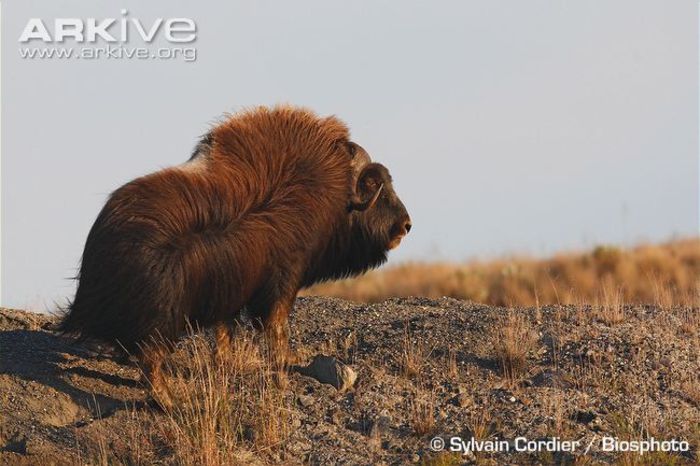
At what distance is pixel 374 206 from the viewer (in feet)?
38.4

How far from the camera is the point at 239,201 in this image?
10.2 m

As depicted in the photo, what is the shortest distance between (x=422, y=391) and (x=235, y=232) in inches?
82.7

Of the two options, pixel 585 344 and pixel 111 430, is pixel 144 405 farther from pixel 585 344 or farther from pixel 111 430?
pixel 585 344

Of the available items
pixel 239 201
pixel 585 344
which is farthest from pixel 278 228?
pixel 585 344

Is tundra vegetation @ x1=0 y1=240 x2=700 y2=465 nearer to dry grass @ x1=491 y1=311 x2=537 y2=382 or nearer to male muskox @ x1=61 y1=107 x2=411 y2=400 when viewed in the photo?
dry grass @ x1=491 y1=311 x2=537 y2=382

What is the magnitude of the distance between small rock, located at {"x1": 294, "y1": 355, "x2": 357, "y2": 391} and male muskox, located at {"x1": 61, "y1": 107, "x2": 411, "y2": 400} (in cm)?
46

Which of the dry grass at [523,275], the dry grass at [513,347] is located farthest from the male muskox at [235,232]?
the dry grass at [523,275]

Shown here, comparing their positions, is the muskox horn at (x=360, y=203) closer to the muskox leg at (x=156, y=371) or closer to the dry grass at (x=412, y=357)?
the dry grass at (x=412, y=357)

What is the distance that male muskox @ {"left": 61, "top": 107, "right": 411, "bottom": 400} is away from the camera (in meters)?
9.45

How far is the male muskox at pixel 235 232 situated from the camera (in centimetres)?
945

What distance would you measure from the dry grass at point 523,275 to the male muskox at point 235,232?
361 inches

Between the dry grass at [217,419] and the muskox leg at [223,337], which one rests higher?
the muskox leg at [223,337]

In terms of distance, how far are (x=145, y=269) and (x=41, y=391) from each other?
1.65 meters

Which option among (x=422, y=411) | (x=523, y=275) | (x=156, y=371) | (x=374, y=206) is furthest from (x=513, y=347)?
(x=523, y=275)
